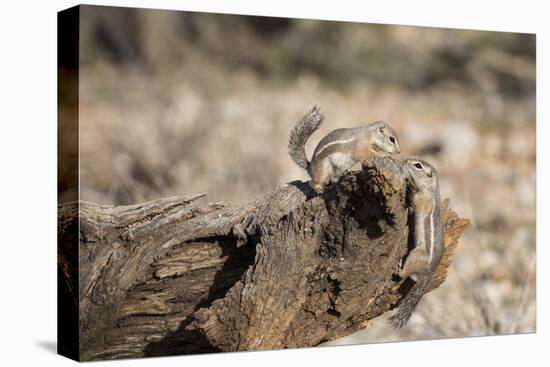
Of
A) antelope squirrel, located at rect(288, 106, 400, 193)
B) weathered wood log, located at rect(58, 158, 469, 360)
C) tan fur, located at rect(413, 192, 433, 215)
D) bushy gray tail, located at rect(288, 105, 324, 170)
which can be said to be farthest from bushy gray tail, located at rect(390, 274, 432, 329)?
bushy gray tail, located at rect(288, 105, 324, 170)

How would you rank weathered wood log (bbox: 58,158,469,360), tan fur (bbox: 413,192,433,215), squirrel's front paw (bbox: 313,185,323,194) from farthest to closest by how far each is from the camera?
squirrel's front paw (bbox: 313,185,323,194)
tan fur (bbox: 413,192,433,215)
weathered wood log (bbox: 58,158,469,360)

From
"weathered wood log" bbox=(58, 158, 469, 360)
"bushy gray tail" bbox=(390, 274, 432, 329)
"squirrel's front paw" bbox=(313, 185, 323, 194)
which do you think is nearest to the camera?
"weathered wood log" bbox=(58, 158, 469, 360)

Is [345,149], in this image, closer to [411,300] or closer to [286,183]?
[286,183]

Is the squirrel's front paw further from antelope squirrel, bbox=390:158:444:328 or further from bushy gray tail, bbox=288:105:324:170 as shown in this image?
antelope squirrel, bbox=390:158:444:328

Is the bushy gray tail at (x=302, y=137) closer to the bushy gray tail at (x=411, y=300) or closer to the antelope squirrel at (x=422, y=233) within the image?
the antelope squirrel at (x=422, y=233)

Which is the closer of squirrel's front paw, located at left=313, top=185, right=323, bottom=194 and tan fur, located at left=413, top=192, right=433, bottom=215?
tan fur, located at left=413, top=192, right=433, bottom=215

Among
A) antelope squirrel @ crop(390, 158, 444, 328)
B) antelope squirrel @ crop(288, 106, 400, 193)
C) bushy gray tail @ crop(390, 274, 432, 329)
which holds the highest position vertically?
antelope squirrel @ crop(288, 106, 400, 193)

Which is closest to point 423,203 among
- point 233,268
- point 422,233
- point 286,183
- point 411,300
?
point 422,233

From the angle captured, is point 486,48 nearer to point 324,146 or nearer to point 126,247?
point 324,146
